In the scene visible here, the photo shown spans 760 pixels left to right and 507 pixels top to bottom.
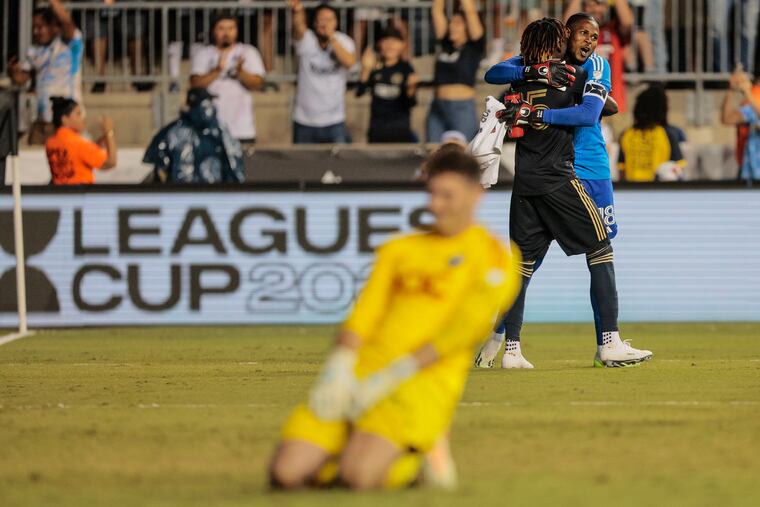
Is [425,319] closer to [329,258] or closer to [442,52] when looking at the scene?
[329,258]

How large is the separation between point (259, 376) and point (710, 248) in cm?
667

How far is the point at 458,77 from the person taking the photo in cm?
1839

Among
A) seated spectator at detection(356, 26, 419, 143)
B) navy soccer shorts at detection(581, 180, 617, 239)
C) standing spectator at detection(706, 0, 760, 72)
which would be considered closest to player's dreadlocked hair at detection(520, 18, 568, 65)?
navy soccer shorts at detection(581, 180, 617, 239)

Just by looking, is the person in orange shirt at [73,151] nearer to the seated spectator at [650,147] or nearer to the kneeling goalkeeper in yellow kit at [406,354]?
the seated spectator at [650,147]

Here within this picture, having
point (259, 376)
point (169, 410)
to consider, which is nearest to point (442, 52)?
point (259, 376)

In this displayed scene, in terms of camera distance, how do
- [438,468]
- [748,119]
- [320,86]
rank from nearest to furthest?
[438,468], [748,119], [320,86]

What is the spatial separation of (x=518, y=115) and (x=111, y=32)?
11202 millimetres

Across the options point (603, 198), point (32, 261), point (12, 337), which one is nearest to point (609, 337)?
point (603, 198)

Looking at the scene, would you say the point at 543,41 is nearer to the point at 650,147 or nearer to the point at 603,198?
the point at 603,198

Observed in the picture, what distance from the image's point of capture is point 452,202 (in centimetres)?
627

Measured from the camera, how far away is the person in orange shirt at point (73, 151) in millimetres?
16625

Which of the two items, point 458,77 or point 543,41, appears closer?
point 543,41

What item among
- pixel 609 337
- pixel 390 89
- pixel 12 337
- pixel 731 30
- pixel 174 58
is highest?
pixel 731 30

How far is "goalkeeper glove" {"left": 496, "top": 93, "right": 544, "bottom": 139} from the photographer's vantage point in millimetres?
10906
